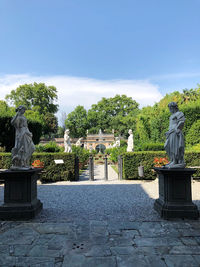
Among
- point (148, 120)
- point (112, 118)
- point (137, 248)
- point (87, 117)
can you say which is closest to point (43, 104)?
point (87, 117)

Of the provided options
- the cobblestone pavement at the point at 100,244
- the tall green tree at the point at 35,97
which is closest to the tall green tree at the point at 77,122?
the tall green tree at the point at 35,97

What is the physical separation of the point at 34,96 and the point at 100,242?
116ft

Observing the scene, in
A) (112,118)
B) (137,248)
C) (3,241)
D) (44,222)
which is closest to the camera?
(137,248)

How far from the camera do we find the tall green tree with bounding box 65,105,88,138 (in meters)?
46.7

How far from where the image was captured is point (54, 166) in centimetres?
959

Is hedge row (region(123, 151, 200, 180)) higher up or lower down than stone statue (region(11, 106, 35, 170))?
lower down

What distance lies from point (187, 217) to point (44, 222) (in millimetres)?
3137

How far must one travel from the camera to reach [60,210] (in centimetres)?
481

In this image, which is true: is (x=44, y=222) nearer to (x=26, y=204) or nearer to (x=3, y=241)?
(x=26, y=204)

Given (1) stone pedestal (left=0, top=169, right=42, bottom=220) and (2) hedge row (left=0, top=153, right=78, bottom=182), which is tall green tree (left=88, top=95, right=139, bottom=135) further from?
(1) stone pedestal (left=0, top=169, right=42, bottom=220)

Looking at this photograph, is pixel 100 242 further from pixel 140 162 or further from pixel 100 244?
pixel 140 162

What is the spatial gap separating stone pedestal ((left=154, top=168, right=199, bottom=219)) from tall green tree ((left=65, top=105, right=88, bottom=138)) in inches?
1691

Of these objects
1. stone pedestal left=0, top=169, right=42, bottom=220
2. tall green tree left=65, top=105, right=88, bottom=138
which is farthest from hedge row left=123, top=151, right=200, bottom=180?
tall green tree left=65, top=105, right=88, bottom=138

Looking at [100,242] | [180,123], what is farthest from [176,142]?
[100,242]
